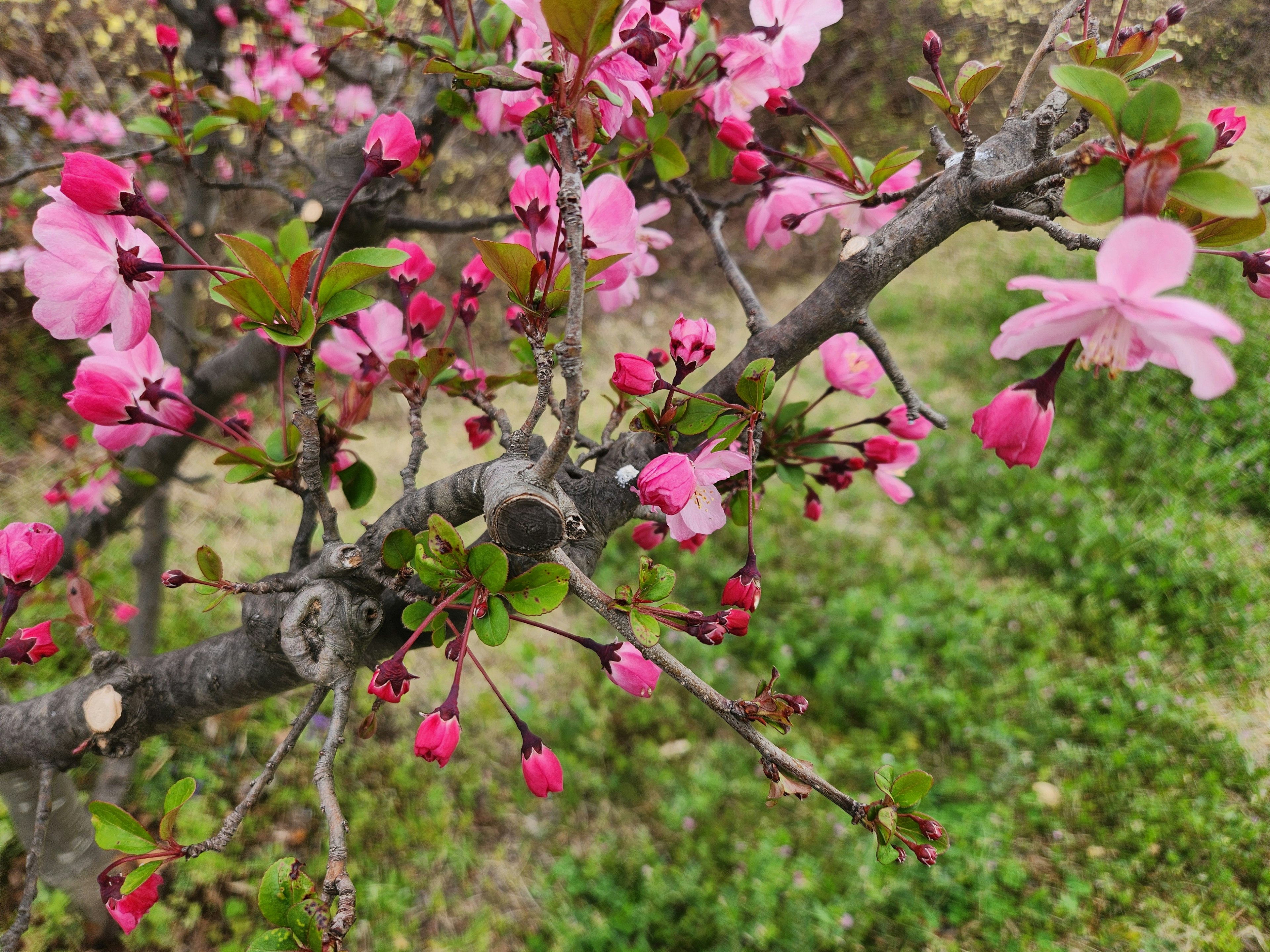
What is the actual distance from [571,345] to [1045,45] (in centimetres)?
54

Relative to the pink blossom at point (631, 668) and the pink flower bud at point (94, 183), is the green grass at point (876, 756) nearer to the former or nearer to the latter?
the pink blossom at point (631, 668)

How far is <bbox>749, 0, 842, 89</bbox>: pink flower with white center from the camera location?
0.77 meters

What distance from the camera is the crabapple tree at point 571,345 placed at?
0.42 meters

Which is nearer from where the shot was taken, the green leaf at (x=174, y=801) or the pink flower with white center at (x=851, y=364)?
the green leaf at (x=174, y=801)

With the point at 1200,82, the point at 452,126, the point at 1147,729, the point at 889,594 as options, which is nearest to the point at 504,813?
the point at 889,594

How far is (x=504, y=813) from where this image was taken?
183 cm

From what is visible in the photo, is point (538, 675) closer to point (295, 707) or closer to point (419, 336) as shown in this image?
point (295, 707)

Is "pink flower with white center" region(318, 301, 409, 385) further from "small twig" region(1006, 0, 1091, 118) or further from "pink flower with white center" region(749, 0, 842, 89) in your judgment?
"small twig" region(1006, 0, 1091, 118)

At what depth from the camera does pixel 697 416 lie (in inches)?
23.0

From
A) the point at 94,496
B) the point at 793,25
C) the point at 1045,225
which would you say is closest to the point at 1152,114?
the point at 1045,225

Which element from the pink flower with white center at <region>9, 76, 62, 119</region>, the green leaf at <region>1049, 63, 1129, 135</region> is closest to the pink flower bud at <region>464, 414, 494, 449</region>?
the green leaf at <region>1049, 63, 1129, 135</region>

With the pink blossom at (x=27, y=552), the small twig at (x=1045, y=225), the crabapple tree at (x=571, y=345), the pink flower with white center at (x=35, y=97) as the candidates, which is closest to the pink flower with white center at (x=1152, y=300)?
the crabapple tree at (x=571, y=345)

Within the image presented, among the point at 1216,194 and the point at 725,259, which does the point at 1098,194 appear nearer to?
the point at 1216,194

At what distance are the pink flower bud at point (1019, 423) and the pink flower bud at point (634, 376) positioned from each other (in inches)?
9.4
